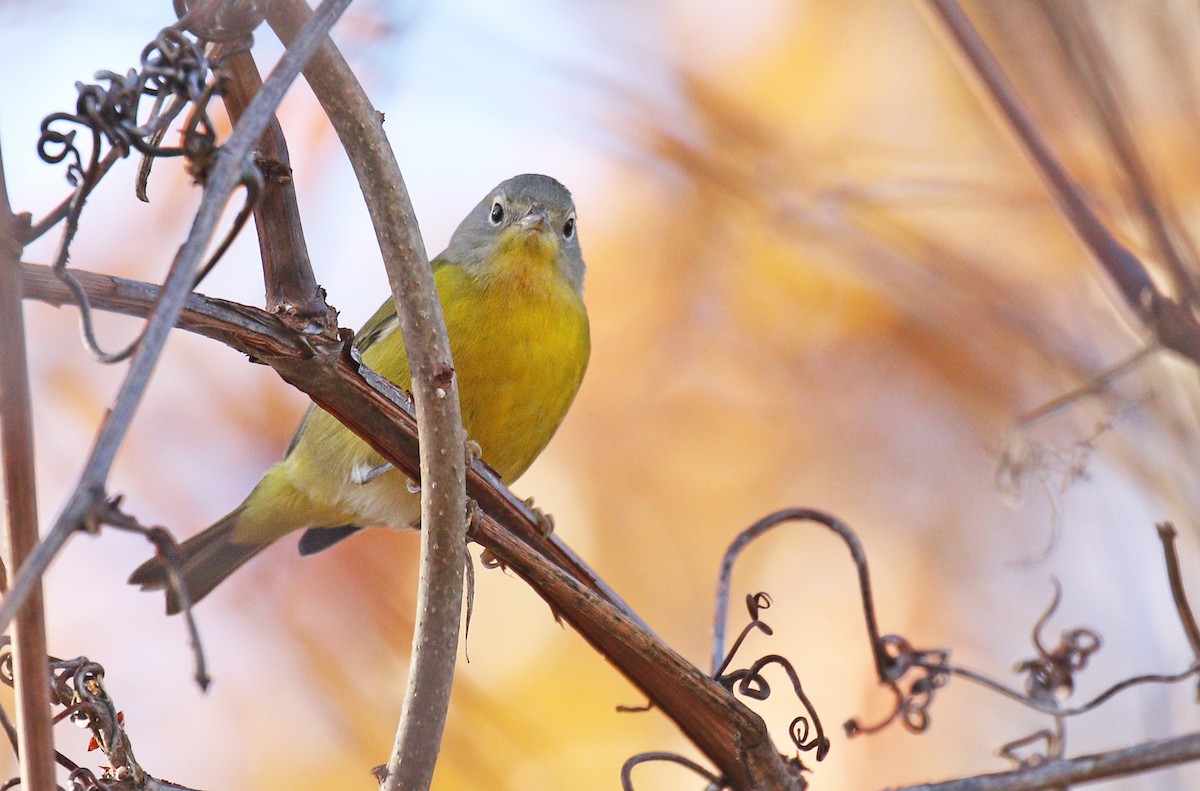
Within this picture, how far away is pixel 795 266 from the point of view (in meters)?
3.82

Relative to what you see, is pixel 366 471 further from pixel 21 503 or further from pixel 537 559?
pixel 21 503

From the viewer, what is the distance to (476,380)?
3.45 meters

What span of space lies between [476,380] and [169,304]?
249 centimetres

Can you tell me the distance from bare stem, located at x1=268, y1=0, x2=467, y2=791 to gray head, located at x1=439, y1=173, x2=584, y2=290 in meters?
2.36

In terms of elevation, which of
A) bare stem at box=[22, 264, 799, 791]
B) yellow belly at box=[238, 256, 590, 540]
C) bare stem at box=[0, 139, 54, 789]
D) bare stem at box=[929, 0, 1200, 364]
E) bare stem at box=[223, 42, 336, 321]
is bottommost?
bare stem at box=[0, 139, 54, 789]

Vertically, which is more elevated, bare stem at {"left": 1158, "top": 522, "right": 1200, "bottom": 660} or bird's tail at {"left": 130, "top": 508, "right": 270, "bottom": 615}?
bird's tail at {"left": 130, "top": 508, "right": 270, "bottom": 615}

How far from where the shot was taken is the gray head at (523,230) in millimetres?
3873

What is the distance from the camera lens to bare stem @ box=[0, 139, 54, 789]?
95 centimetres

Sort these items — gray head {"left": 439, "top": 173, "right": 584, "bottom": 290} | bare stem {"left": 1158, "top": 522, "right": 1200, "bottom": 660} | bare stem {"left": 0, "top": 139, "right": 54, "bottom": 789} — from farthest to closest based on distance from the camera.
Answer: gray head {"left": 439, "top": 173, "right": 584, "bottom": 290}
bare stem {"left": 1158, "top": 522, "right": 1200, "bottom": 660}
bare stem {"left": 0, "top": 139, "right": 54, "bottom": 789}

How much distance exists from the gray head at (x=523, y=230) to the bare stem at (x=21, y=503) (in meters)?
2.74

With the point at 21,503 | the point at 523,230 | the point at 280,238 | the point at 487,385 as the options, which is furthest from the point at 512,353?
the point at 21,503

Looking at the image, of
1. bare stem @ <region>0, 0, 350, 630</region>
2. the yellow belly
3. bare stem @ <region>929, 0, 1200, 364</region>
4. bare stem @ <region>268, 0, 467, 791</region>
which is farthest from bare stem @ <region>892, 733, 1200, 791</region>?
the yellow belly

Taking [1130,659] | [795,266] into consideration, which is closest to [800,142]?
[795,266]

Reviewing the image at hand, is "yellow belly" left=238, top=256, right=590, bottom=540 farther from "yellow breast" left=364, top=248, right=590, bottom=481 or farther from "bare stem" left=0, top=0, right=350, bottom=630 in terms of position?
"bare stem" left=0, top=0, right=350, bottom=630
